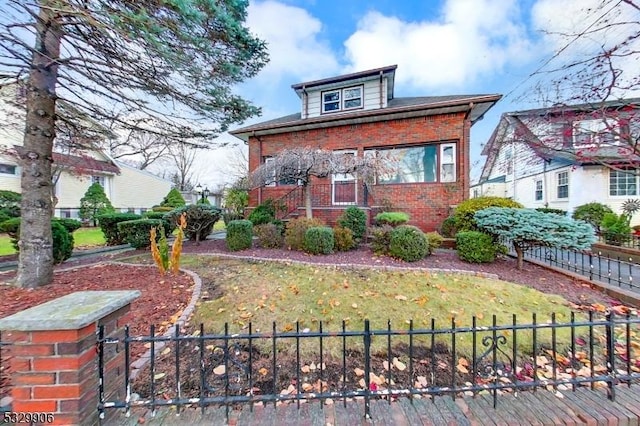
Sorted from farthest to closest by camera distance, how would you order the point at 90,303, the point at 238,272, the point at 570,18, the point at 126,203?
the point at 126,203
the point at 238,272
the point at 570,18
the point at 90,303

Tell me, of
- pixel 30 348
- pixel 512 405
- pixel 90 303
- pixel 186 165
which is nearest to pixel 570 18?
pixel 512 405

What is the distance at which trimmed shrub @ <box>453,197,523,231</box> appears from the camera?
6598mm

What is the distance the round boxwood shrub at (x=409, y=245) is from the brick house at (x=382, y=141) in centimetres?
285

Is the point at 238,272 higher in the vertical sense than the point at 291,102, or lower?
lower

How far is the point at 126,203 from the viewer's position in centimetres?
2166

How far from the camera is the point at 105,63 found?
471 cm

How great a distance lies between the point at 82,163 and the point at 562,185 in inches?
1024

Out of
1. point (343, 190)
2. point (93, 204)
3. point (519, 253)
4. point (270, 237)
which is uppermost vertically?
point (343, 190)

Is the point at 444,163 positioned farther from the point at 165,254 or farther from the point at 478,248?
the point at 165,254

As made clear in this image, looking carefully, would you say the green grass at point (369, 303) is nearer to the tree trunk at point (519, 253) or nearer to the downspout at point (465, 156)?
the tree trunk at point (519, 253)

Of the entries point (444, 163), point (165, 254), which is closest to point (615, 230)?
point (444, 163)

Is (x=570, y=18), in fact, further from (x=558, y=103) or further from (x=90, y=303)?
(x=90, y=303)

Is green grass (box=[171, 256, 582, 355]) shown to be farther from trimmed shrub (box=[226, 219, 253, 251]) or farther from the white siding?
the white siding

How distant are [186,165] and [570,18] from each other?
122 feet
